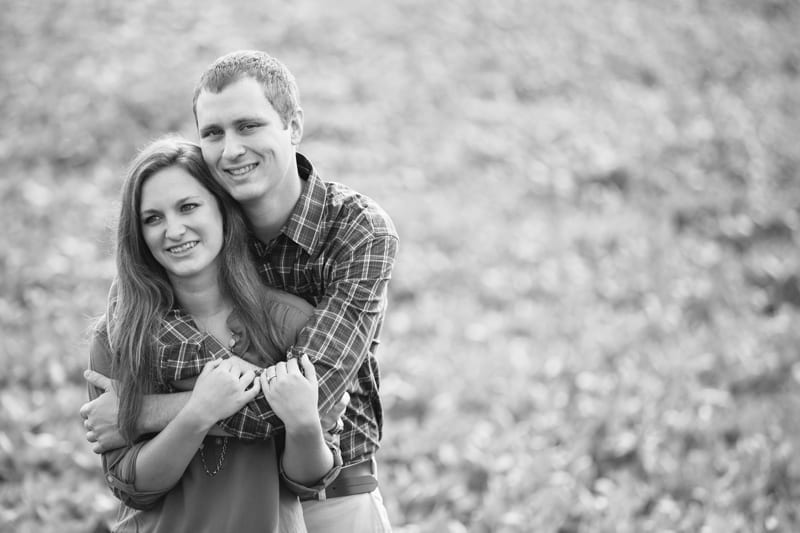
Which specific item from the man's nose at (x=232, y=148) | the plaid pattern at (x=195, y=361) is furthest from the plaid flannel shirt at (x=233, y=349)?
the man's nose at (x=232, y=148)

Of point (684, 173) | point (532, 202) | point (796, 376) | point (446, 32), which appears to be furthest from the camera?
point (446, 32)

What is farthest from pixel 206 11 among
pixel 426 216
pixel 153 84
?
pixel 426 216

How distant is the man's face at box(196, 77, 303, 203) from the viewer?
2.19 m

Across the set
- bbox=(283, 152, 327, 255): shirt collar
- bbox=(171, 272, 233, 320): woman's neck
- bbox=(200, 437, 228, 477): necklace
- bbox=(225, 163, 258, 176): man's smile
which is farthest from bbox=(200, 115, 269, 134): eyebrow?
bbox=(200, 437, 228, 477): necklace

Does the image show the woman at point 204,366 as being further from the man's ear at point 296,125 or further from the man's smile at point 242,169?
the man's ear at point 296,125

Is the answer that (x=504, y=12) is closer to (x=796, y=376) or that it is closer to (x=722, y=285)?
(x=722, y=285)

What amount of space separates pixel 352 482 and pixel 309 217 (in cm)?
81

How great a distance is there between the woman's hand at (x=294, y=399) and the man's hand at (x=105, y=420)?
43 cm

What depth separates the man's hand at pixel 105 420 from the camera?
6.89 ft

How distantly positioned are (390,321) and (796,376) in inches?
109

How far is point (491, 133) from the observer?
26.7 ft

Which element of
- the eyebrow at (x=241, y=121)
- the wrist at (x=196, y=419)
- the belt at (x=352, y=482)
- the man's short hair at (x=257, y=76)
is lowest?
the belt at (x=352, y=482)

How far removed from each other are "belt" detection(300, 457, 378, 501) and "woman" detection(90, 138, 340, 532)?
0.63 feet

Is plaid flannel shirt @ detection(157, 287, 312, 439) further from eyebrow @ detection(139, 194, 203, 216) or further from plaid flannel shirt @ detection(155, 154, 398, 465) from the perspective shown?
eyebrow @ detection(139, 194, 203, 216)
